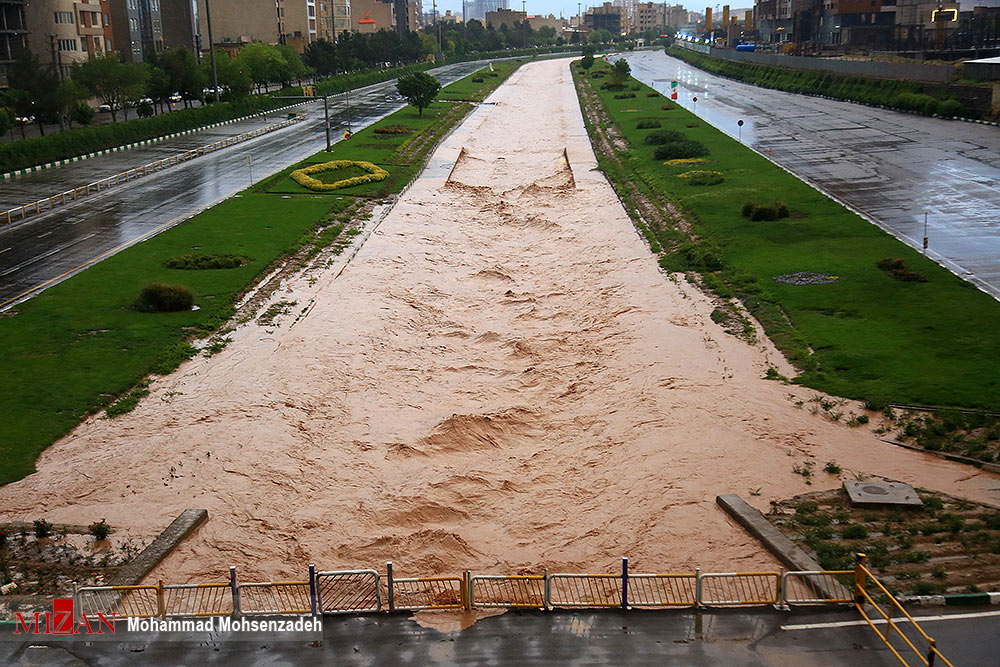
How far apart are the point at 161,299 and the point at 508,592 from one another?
799 inches

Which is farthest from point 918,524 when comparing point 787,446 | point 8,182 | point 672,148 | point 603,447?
point 8,182

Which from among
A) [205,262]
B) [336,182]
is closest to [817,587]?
[205,262]

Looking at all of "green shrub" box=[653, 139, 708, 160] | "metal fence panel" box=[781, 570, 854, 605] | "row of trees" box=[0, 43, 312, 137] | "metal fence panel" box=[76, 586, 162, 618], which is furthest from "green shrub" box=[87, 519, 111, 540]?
"row of trees" box=[0, 43, 312, 137]

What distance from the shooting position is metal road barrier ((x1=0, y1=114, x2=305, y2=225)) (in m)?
48.2

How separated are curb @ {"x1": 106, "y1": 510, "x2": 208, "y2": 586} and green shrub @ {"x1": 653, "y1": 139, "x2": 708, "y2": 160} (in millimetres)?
48236

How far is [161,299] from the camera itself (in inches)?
1271

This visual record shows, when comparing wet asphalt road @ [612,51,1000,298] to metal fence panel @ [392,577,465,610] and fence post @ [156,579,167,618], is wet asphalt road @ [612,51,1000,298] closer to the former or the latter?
metal fence panel @ [392,577,465,610]

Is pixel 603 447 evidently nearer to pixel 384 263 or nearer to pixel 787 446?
pixel 787 446

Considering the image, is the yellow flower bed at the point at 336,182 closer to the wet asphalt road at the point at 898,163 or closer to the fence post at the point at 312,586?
the wet asphalt road at the point at 898,163

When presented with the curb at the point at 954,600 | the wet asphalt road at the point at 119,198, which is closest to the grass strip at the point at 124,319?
the wet asphalt road at the point at 119,198

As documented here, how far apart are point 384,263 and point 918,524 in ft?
85.8

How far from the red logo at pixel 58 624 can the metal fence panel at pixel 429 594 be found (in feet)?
14.1

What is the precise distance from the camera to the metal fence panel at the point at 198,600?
15.0 m

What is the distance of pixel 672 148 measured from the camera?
2482 inches
